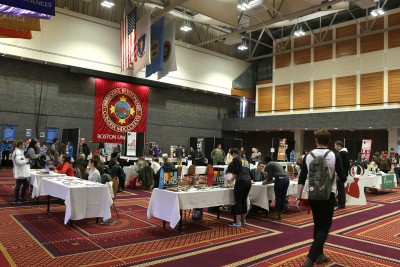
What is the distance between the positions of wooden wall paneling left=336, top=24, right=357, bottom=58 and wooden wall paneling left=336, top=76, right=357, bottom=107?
4.61 feet

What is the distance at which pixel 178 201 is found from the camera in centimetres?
510

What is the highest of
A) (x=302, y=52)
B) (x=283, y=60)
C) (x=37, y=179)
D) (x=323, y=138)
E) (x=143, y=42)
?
(x=302, y=52)

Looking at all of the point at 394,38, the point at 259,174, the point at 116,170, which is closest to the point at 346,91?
the point at 394,38

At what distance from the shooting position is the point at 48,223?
5520 mm

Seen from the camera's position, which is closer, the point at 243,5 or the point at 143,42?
the point at 243,5

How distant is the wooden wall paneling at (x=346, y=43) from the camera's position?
18.7 metres

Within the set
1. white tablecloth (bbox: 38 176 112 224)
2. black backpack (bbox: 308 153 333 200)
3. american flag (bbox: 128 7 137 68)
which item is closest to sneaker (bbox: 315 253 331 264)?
black backpack (bbox: 308 153 333 200)

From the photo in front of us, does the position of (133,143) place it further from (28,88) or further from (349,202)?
(349,202)

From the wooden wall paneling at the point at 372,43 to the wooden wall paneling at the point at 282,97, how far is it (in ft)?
16.0

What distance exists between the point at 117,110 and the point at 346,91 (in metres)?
12.5

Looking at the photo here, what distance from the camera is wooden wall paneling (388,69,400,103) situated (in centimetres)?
1703

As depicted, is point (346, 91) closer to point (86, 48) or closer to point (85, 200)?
point (86, 48)

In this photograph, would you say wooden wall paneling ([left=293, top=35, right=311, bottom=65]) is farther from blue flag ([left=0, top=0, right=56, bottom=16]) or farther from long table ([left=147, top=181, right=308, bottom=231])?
blue flag ([left=0, top=0, right=56, bottom=16])

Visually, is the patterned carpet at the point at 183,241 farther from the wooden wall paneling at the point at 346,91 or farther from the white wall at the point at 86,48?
the wooden wall paneling at the point at 346,91
